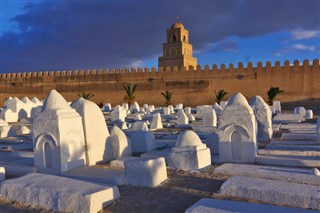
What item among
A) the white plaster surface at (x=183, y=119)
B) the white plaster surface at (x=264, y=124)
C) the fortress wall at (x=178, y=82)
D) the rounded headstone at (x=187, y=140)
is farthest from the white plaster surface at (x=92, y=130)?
the fortress wall at (x=178, y=82)

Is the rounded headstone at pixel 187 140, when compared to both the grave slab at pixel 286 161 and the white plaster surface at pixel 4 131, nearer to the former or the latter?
the grave slab at pixel 286 161

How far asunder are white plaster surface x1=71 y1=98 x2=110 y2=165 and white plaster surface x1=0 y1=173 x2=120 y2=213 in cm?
176

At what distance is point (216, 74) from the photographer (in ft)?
84.9

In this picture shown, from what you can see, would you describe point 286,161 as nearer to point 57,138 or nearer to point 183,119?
point 57,138

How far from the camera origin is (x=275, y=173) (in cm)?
517

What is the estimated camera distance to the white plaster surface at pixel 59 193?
4.16m

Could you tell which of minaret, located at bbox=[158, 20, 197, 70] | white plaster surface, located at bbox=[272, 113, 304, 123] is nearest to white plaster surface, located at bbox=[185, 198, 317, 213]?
white plaster surface, located at bbox=[272, 113, 304, 123]

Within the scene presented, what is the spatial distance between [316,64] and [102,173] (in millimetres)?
22011

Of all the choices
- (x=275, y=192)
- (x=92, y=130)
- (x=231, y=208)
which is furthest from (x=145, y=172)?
(x=92, y=130)

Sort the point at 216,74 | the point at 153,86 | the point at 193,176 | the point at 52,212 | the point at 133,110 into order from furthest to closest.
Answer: the point at 153,86 < the point at 216,74 < the point at 133,110 < the point at 193,176 < the point at 52,212

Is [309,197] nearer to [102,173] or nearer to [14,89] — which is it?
[102,173]

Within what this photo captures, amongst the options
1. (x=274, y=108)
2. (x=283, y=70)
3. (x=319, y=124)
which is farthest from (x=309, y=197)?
(x=283, y=70)

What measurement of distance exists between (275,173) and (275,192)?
1.00 m

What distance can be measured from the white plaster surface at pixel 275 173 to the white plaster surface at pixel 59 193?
2.18m
